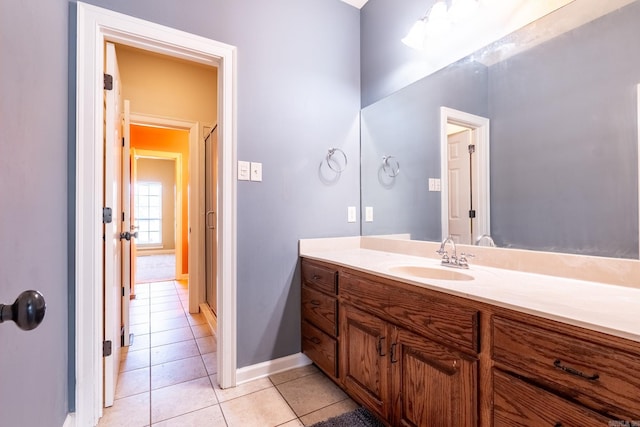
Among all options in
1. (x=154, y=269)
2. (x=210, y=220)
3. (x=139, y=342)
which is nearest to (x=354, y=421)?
(x=139, y=342)

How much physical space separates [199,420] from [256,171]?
1.37 metres

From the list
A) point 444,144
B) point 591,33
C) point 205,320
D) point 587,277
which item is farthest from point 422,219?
point 205,320

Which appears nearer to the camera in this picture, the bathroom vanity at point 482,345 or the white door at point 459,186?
the bathroom vanity at point 482,345

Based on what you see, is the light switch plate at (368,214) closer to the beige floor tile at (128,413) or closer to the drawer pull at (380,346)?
the drawer pull at (380,346)

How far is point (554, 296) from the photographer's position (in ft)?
2.99

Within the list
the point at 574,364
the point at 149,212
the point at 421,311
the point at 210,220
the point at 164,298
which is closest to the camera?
the point at 574,364

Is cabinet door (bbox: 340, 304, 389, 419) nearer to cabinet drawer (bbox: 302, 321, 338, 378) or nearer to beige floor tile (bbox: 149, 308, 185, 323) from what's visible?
cabinet drawer (bbox: 302, 321, 338, 378)

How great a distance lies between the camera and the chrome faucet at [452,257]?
4.80 feet

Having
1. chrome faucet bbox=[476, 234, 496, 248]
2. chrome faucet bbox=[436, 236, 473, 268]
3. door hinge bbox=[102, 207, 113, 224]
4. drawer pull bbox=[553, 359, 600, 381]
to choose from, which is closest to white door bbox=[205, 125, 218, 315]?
door hinge bbox=[102, 207, 113, 224]

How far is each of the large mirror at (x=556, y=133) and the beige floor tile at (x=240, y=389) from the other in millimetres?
1344

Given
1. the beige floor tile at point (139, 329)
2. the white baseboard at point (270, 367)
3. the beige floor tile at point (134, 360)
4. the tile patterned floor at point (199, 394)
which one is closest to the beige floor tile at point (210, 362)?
the tile patterned floor at point (199, 394)

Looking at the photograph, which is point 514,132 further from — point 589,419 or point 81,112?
point 81,112

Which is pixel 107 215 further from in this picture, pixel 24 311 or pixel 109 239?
pixel 24 311

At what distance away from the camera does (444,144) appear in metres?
1.78
